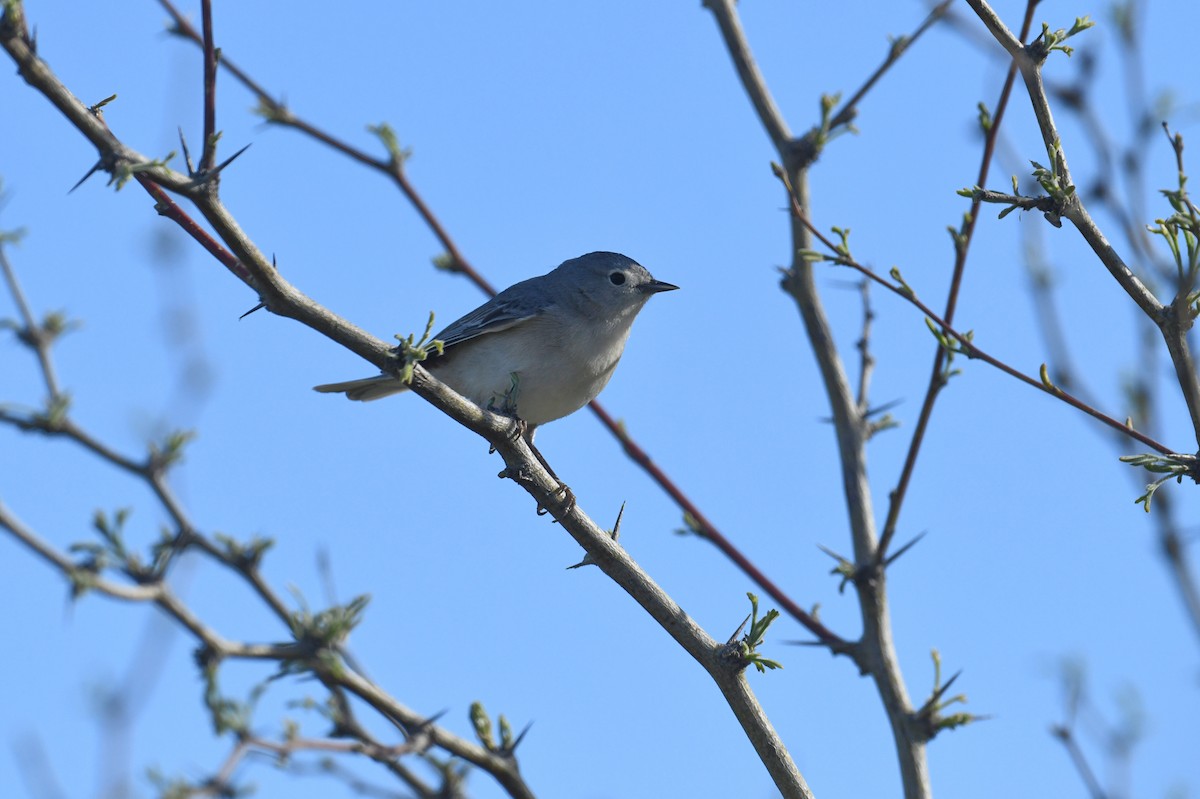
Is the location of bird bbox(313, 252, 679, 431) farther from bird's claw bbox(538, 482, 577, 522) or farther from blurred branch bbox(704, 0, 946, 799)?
bird's claw bbox(538, 482, 577, 522)

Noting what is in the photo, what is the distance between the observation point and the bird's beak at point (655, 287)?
26.5ft

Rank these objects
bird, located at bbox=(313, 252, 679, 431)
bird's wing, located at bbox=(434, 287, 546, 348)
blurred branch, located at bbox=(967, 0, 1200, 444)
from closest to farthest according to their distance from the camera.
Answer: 1. blurred branch, located at bbox=(967, 0, 1200, 444)
2. bird, located at bbox=(313, 252, 679, 431)
3. bird's wing, located at bbox=(434, 287, 546, 348)

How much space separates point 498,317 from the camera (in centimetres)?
739

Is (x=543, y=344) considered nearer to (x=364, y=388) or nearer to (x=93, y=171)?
(x=364, y=388)

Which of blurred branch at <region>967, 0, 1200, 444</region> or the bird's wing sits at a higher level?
the bird's wing

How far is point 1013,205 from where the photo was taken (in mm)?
3377

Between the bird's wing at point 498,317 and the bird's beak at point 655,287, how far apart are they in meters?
0.85

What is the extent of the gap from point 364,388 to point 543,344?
1.42 metres

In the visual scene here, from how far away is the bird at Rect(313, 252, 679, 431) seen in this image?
6.98 m

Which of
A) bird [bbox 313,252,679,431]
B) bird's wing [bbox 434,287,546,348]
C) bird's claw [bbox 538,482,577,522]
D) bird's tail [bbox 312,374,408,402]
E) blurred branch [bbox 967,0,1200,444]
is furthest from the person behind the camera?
bird's tail [bbox 312,374,408,402]

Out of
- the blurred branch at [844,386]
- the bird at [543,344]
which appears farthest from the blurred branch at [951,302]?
the bird at [543,344]

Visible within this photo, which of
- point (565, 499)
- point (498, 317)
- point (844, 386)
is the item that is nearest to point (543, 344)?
point (498, 317)

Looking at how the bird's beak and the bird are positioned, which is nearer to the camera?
the bird

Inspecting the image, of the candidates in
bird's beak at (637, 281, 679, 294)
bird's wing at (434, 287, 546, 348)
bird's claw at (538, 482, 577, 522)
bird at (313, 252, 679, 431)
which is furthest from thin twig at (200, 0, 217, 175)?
bird's beak at (637, 281, 679, 294)
